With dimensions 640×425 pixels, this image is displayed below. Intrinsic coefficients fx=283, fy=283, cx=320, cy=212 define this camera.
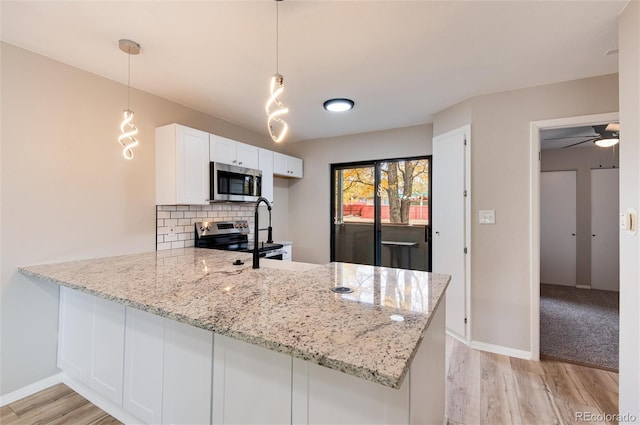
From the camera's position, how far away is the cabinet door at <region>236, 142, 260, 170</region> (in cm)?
347

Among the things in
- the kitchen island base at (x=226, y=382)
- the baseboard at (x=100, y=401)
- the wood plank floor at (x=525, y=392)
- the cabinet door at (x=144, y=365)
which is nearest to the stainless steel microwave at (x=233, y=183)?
the kitchen island base at (x=226, y=382)

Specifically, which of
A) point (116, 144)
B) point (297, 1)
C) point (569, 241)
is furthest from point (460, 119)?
point (569, 241)

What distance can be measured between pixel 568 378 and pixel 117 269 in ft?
11.7

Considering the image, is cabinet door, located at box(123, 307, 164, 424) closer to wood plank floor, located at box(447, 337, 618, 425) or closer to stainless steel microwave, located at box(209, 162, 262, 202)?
stainless steel microwave, located at box(209, 162, 262, 202)

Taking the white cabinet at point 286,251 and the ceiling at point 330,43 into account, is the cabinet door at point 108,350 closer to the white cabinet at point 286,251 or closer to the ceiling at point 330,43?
the ceiling at point 330,43

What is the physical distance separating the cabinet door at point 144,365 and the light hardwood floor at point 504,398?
1.59ft

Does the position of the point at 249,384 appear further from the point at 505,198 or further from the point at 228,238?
the point at 505,198

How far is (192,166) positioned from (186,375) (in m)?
2.08

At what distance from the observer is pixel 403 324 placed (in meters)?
1.04

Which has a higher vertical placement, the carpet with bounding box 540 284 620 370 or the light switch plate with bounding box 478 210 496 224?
the light switch plate with bounding box 478 210 496 224

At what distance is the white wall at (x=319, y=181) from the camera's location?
13.6 ft

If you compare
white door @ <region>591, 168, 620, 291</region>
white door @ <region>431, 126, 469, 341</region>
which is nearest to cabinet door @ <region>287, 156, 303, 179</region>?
white door @ <region>431, 126, 469, 341</region>

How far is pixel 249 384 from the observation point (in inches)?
47.1

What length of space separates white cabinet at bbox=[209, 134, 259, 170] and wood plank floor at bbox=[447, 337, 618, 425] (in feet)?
10.0
